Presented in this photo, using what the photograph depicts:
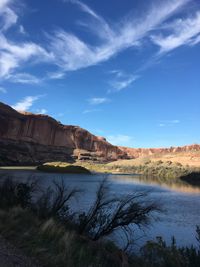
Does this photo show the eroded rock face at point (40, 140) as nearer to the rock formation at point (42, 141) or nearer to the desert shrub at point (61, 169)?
the rock formation at point (42, 141)

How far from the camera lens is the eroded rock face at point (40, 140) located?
11200 centimetres

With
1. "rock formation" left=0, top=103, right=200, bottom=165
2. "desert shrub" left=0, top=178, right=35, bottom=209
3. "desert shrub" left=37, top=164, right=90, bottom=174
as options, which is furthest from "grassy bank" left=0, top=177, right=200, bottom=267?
"rock formation" left=0, top=103, right=200, bottom=165

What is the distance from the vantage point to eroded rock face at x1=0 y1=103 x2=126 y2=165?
367 ft

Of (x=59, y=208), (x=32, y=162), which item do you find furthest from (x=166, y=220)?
(x=32, y=162)

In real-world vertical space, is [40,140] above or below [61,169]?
above

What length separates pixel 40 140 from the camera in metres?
133

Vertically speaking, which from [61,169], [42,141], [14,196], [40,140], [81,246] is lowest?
[81,246]

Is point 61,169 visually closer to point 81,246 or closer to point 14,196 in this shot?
point 14,196

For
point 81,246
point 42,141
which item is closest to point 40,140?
point 42,141

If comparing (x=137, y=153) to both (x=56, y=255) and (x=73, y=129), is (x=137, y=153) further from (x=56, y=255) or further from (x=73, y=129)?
(x=56, y=255)

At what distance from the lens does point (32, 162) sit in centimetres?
10825

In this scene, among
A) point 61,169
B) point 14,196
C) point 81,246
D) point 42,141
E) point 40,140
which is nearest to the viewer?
point 81,246

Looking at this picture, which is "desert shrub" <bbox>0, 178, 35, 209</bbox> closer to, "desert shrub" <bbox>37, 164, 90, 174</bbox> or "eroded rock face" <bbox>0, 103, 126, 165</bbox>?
"desert shrub" <bbox>37, 164, 90, 174</bbox>

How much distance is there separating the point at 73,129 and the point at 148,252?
470ft
